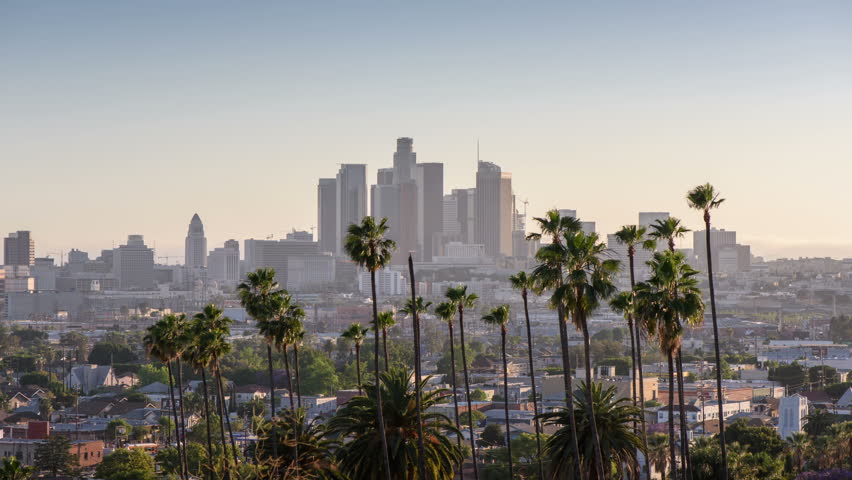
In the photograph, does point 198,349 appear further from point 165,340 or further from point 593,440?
point 593,440

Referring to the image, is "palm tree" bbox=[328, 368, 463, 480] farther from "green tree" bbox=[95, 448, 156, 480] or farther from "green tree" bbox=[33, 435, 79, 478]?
"green tree" bbox=[33, 435, 79, 478]

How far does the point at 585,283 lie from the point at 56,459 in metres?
53.7

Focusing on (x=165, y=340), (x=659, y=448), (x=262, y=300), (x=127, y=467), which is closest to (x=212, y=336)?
(x=262, y=300)

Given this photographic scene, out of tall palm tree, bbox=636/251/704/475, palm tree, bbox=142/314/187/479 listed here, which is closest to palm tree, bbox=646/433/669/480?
tall palm tree, bbox=636/251/704/475

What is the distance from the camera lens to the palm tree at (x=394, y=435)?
38.5m

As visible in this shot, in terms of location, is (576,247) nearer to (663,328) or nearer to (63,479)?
(663,328)

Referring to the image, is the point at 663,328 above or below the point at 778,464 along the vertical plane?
above

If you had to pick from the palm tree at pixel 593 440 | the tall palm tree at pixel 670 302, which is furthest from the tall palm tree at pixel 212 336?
the tall palm tree at pixel 670 302

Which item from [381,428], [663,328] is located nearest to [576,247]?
[663,328]

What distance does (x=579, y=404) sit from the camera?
122 feet

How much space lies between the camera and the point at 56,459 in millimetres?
78750

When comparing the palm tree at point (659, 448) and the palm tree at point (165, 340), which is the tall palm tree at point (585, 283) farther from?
the palm tree at point (659, 448)

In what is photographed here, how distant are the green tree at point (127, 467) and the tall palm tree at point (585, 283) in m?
43.8

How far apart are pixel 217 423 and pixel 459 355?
82158mm
